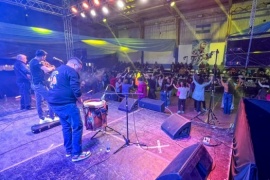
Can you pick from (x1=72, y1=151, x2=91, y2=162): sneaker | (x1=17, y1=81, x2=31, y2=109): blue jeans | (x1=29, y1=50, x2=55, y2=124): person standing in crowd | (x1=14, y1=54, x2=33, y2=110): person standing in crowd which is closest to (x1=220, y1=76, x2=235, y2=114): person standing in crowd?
(x1=72, y1=151, x2=91, y2=162): sneaker

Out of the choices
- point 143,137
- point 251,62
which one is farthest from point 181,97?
point 251,62

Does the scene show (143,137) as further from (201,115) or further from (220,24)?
(220,24)

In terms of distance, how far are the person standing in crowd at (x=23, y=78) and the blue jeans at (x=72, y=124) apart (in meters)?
3.78

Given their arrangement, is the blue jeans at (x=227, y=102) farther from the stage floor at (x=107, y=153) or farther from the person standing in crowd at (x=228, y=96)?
the stage floor at (x=107, y=153)

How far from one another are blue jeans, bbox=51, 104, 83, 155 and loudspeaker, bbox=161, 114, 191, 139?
2.15 metres

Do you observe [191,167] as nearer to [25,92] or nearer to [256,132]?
[256,132]

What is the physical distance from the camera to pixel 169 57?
600 inches

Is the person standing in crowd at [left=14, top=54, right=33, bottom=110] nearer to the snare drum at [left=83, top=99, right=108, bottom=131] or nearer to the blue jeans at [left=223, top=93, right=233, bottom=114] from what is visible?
the snare drum at [left=83, top=99, right=108, bottom=131]

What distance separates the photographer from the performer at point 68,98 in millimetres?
2619

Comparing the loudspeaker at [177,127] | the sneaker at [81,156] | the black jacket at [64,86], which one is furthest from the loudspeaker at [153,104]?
the black jacket at [64,86]

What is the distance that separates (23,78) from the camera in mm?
5703

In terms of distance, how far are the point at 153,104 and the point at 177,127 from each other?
2082 millimetres

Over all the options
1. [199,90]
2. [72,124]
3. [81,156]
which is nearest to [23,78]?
[72,124]

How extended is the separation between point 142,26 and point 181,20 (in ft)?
13.8
